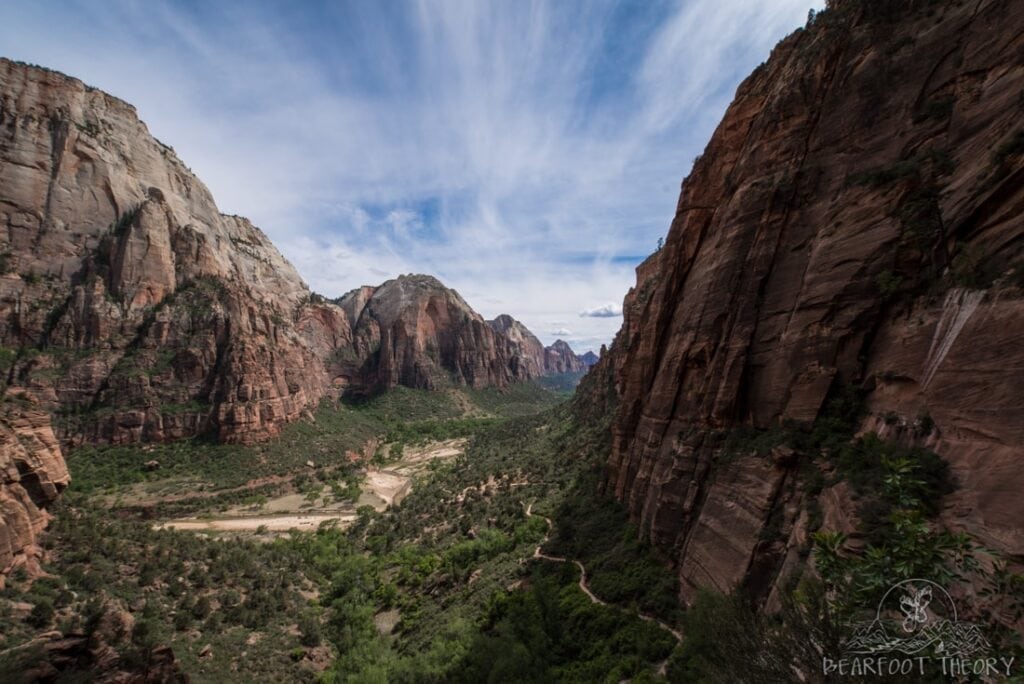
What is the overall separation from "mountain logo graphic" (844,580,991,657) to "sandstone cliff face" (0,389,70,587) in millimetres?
30624

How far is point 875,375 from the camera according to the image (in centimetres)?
1485

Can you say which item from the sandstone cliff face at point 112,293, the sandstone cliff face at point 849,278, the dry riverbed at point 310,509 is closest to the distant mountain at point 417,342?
the sandstone cliff face at point 112,293

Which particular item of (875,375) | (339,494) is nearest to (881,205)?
(875,375)

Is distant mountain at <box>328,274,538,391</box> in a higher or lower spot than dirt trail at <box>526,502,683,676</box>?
higher

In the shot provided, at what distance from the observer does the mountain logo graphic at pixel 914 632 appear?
19.3 feet

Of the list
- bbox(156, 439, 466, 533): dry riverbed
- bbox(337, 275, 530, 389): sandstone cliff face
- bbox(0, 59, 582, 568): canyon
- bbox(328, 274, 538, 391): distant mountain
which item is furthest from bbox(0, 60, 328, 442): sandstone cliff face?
bbox(337, 275, 530, 389): sandstone cliff face

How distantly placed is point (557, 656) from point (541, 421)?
72.2m

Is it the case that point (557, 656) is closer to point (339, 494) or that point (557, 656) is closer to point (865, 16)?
point (865, 16)

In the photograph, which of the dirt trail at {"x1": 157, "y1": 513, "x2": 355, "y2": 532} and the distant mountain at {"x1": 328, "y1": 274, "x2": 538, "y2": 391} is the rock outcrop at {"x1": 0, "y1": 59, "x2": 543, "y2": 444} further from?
the distant mountain at {"x1": 328, "y1": 274, "x2": 538, "y2": 391}

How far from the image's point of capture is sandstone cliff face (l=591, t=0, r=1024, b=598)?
36.3 feet

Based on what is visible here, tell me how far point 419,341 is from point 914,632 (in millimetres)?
150600

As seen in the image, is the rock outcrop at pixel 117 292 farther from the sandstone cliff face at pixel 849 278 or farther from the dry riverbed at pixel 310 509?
the sandstone cliff face at pixel 849 278

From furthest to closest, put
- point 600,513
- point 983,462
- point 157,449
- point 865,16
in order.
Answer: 1. point 157,449
2. point 600,513
3. point 865,16
4. point 983,462

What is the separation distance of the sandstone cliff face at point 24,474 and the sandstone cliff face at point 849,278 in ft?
103
